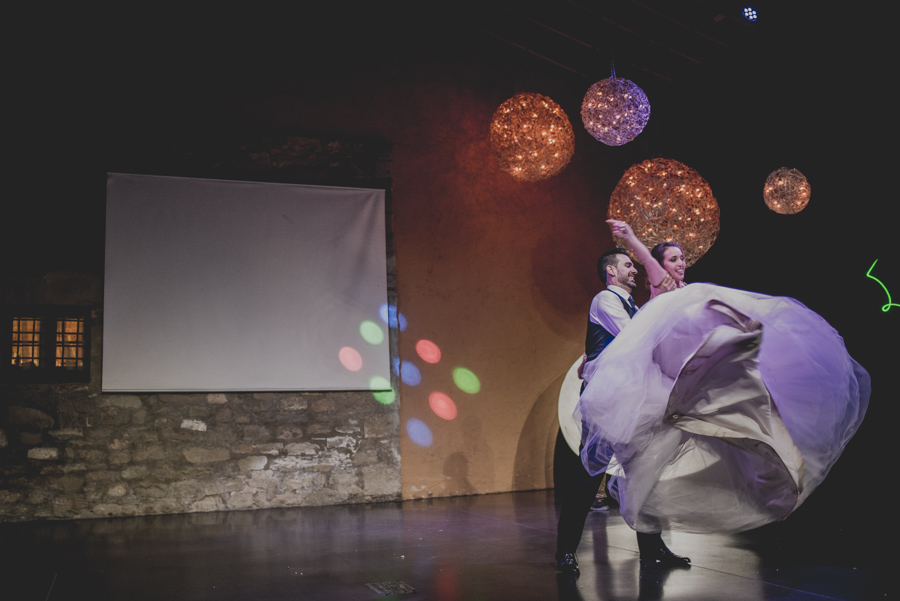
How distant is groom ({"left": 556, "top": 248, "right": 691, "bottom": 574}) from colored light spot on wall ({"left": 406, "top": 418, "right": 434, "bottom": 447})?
3298 mm

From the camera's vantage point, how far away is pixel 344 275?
20.8ft

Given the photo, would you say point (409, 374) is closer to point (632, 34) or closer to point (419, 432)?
point (419, 432)

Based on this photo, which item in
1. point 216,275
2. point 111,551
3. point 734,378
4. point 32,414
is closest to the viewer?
point 734,378

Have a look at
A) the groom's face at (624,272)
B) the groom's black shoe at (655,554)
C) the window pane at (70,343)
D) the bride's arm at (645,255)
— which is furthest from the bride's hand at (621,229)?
the window pane at (70,343)

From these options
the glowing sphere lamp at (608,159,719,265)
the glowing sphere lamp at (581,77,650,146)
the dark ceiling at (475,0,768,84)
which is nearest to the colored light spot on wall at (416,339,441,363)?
the glowing sphere lamp at (608,159,719,265)

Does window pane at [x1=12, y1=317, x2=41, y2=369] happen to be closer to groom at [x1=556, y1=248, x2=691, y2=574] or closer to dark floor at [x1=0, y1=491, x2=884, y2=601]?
dark floor at [x1=0, y1=491, x2=884, y2=601]

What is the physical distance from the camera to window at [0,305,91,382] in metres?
Result: 5.62

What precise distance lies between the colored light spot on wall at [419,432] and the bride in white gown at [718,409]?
372 cm

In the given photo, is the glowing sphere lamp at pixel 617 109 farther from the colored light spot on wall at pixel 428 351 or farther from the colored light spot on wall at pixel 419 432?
the colored light spot on wall at pixel 419 432

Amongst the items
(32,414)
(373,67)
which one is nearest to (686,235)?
(373,67)

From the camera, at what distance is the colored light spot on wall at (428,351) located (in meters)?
6.50

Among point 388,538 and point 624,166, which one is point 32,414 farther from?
point 624,166

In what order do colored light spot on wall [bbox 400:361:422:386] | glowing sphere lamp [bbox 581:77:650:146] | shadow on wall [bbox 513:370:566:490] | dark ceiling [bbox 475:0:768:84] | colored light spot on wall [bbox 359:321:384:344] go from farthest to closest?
shadow on wall [bbox 513:370:566:490] < colored light spot on wall [bbox 400:361:422:386] < colored light spot on wall [bbox 359:321:384:344] < dark ceiling [bbox 475:0:768:84] < glowing sphere lamp [bbox 581:77:650:146]

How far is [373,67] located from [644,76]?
2801 millimetres
